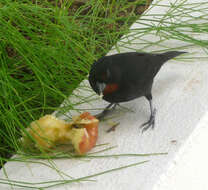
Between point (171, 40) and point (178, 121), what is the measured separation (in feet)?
1.48

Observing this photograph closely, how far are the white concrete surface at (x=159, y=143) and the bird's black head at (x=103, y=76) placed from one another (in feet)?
0.55

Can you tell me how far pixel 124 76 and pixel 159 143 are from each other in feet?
0.61

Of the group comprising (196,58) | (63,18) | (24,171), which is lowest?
(24,171)

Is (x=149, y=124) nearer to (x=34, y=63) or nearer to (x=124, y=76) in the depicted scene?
(x=124, y=76)

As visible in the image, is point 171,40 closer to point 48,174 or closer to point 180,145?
point 180,145

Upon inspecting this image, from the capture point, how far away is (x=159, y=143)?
3.33 feet

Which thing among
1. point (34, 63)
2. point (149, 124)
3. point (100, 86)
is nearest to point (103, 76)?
point (100, 86)

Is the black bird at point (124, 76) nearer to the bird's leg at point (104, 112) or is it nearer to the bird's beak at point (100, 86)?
the bird's beak at point (100, 86)

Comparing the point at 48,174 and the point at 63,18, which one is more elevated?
the point at 63,18

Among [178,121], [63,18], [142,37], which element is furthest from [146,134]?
[142,37]

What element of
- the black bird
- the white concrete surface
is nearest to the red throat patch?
the black bird

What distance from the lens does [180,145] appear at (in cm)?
100

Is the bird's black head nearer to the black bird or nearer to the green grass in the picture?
the black bird

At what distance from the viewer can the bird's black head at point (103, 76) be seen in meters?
0.95
